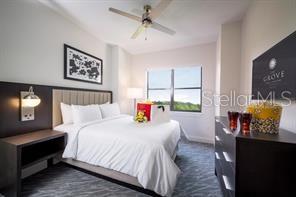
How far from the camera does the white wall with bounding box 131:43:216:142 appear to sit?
383 centimetres

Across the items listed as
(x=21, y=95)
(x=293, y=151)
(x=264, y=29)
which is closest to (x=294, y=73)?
(x=293, y=151)

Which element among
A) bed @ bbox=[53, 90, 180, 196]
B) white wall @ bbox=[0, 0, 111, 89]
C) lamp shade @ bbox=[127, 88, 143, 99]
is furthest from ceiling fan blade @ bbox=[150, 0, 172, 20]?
lamp shade @ bbox=[127, 88, 143, 99]

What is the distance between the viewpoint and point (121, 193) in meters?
1.81

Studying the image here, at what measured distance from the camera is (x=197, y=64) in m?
3.99

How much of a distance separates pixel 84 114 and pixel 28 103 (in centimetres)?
83

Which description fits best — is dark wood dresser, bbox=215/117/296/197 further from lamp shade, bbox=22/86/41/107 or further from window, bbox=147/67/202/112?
window, bbox=147/67/202/112

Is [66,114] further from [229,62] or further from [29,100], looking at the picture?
[229,62]

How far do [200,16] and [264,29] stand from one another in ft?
3.53

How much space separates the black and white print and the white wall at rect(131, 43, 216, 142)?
167 cm

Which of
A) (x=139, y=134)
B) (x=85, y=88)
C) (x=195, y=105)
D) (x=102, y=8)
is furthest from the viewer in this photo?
(x=195, y=105)

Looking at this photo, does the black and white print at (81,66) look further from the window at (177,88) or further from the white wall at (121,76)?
the window at (177,88)

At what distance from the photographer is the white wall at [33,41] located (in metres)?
1.97

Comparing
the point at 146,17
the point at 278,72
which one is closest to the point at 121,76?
the point at 146,17

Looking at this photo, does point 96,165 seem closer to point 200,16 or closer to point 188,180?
point 188,180
